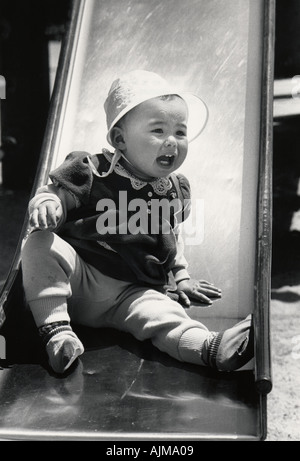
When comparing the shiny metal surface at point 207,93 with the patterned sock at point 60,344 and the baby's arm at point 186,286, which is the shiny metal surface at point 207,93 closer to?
the baby's arm at point 186,286

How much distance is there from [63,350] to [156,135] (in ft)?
2.28

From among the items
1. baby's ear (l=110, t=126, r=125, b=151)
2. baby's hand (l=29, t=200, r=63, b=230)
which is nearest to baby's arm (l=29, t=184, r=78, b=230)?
baby's hand (l=29, t=200, r=63, b=230)

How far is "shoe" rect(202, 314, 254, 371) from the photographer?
225cm

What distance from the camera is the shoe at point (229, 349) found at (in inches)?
88.6

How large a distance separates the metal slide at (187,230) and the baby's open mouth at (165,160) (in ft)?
1.16

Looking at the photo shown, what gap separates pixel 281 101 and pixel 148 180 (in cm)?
327

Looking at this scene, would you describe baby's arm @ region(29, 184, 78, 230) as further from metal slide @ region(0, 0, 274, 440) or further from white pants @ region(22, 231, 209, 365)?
metal slide @ region(0, 0, 274, 440)

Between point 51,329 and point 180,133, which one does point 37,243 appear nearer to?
point 51,329

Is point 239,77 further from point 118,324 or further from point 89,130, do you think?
point 118,324

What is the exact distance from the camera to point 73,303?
8.05 ft

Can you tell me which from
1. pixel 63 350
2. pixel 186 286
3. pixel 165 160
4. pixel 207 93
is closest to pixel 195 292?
pixel 186 286

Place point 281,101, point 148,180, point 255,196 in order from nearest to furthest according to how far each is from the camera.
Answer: point 148,180, point 255,196, point 281,101

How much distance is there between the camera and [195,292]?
2615 mm

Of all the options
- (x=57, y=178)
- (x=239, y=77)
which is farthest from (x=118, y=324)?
(x=239, y=77)
